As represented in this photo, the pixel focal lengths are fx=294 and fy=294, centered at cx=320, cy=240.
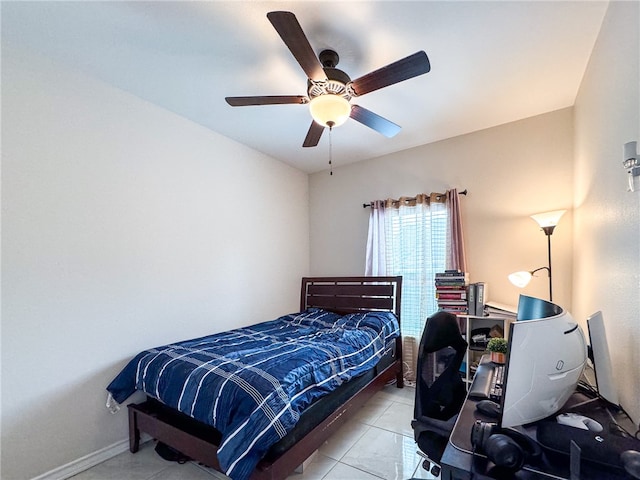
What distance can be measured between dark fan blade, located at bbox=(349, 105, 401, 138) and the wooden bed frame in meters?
1.66

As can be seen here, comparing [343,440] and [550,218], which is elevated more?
[550,218]

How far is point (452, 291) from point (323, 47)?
2326mm

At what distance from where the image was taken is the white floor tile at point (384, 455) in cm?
183

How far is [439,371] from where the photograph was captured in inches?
61.8

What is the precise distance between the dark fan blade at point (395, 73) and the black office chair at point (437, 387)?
4.22 feet

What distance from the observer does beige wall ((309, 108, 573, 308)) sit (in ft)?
8.54

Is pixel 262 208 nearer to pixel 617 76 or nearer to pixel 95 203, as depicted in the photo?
pixel 95 203

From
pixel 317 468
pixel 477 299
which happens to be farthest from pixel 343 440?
pixel 477 299

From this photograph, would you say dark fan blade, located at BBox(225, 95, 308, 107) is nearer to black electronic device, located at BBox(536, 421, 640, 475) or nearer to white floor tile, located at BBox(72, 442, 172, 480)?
black electronic device, located at BBox(536, 421, 640, 475)

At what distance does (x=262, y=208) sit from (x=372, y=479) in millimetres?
2685

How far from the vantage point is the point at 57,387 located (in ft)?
6.02

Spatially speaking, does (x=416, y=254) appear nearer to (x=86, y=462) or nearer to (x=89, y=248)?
(x=89, y=248)

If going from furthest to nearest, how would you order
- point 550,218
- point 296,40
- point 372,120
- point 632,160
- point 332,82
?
point 550,218
point 372,120
point 332,82
point 296,40
point 632,160

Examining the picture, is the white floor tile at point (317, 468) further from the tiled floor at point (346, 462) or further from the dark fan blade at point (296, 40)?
the dark fan blade at point (296, 40)
